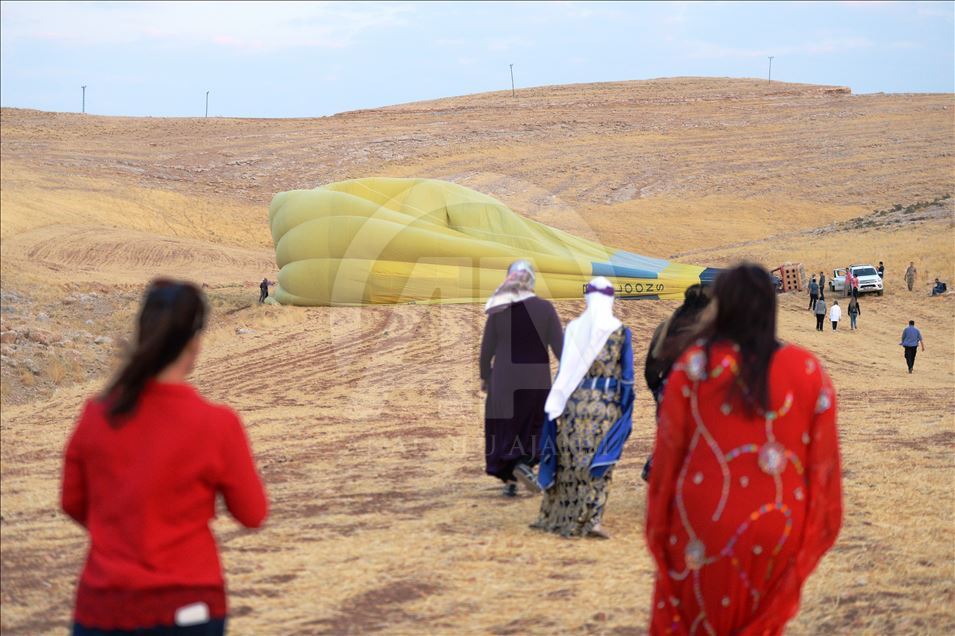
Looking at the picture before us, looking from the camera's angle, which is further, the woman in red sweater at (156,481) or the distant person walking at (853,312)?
the distant person walking at (853,312)

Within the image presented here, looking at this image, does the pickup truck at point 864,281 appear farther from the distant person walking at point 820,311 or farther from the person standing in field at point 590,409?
the person standing in field at point 590,409

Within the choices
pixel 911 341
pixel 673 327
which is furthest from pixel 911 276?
pixel 673 327

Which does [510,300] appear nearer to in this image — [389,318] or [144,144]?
[389,318]

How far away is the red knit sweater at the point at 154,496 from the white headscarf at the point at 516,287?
461 cm

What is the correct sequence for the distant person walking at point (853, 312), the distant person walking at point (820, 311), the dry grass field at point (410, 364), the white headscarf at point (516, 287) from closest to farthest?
1. the dry grass field at point (410, 364)
2. the white headscarf at point (516, 287)
3. the distant person walking at point (820, 311)
4. the distant person walking at point (853, 312)

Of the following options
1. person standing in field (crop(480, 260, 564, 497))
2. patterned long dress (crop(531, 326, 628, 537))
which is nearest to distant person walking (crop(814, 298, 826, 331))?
person standing in field (crop(480, 260, 564, 497))

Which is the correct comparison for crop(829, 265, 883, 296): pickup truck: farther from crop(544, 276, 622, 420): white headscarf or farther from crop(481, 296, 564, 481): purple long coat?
crop(544, 276, 622, 420): white headscarf

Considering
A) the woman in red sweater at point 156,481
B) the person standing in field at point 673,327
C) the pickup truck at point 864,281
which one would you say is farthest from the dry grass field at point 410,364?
the woman in red sweater at point 156,481

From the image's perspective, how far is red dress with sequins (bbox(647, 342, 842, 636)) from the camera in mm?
3686

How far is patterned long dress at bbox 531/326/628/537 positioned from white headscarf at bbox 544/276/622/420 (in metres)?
0.04

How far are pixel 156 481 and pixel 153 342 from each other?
0.36m

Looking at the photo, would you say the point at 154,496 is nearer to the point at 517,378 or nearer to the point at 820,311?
the point at 517,378

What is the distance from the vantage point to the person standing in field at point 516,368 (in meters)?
7.72

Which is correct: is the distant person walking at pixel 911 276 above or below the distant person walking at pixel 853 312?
above
